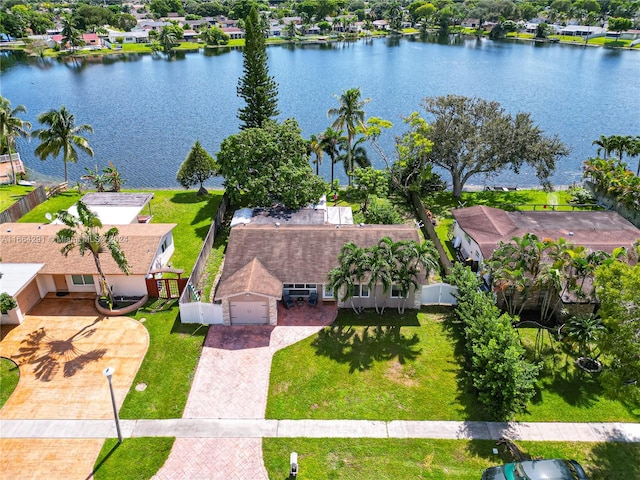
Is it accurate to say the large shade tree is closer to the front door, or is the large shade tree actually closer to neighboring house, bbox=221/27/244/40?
the front door

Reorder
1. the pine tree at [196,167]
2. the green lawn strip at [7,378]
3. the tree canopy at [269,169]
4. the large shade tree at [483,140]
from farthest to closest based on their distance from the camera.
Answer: the pine tree at [196,167], the large shade tree at [483,140], the tree canopy at [269,169], the green lawn strip at [7,378]

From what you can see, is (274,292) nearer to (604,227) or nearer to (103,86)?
(604,227)

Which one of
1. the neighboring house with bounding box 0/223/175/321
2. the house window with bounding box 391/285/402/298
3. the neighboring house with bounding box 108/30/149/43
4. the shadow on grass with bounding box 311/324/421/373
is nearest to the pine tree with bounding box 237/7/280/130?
the neighboring house with bounding box 0/223/175/321

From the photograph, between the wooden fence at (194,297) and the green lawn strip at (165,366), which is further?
the wooden fence at (194,297)

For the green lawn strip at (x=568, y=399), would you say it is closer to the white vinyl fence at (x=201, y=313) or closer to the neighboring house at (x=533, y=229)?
the neighboring house at (x=533, y=229)

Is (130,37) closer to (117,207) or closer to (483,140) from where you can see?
(117,207)

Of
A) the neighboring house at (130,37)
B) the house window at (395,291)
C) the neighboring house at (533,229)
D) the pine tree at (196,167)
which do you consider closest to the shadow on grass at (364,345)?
the house window at (395,291)

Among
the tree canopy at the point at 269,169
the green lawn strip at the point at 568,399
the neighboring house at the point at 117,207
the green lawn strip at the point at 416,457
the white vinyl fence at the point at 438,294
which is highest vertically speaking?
the tree canopy at the point at 269,169
